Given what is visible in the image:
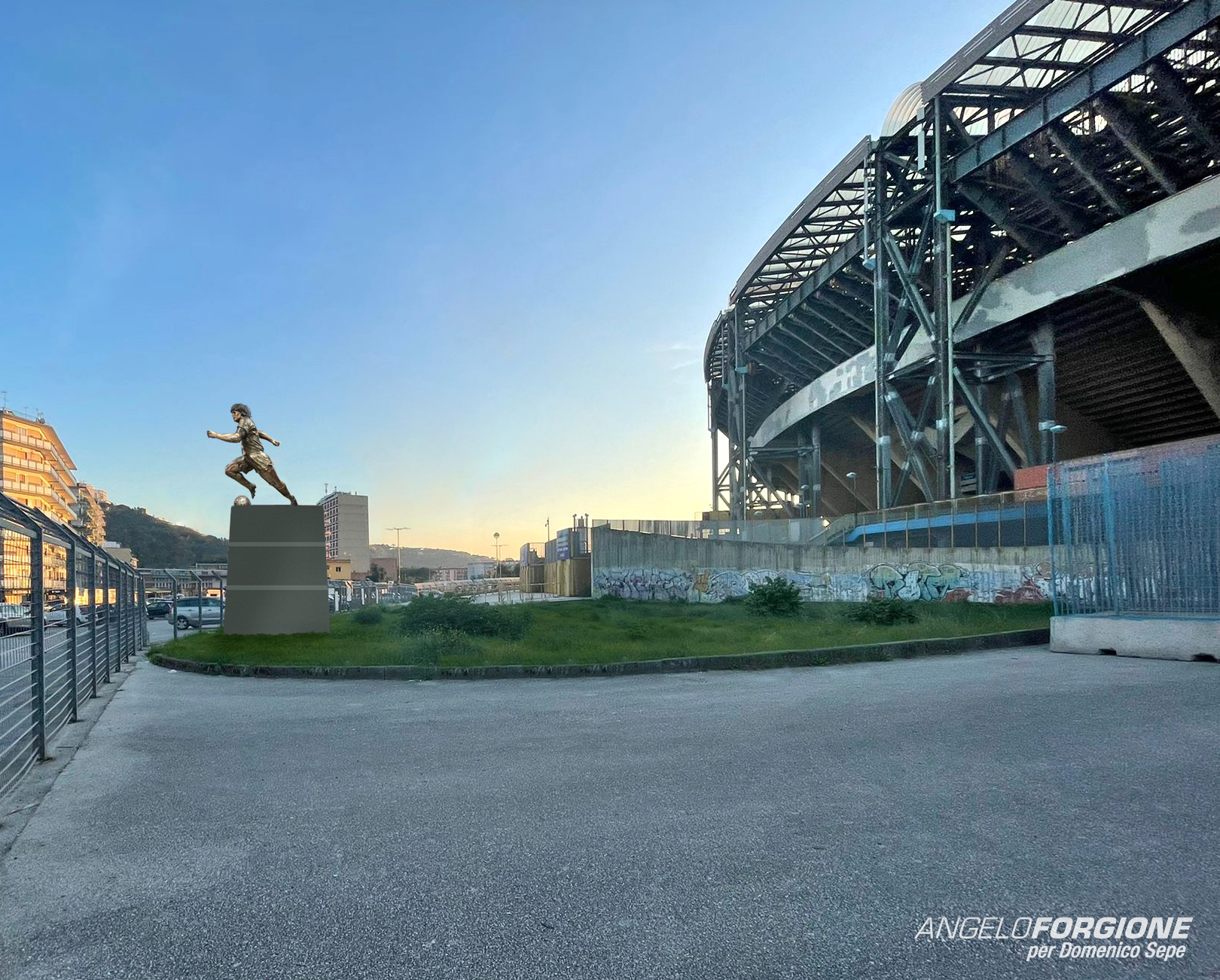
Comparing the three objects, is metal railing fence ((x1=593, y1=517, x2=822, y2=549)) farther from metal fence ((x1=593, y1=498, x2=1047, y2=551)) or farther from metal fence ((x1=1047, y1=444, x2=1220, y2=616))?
metal fence ((x1=1047, y1=444, x2=1220, y2=616))

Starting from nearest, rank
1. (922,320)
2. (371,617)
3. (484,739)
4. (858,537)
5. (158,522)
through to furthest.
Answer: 1. (484,739)
2. (371,617)
3. (858,537)
4. (922,320)
5. (158,522)

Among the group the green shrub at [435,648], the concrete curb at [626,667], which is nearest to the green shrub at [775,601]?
the concrete curb at [626,667]

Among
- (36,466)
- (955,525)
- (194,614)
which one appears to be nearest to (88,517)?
(36,466)

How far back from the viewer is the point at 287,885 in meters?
3.44

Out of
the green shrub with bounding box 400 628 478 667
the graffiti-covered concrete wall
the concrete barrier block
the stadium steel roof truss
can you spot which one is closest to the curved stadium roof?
the stadium steel roof truss

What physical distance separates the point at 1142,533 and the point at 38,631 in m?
13.9

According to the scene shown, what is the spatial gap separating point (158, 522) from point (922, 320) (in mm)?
146708

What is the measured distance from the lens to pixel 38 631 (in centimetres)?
588

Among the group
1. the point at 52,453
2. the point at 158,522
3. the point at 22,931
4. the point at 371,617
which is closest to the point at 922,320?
the point at 371,617

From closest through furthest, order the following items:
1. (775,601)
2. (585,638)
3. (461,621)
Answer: (585,638) → (461,621) → (775,601)

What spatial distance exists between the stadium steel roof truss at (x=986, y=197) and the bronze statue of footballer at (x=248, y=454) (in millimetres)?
25649

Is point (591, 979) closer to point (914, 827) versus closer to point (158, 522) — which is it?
point (914, 827)

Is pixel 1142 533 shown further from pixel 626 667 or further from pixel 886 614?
pixel 626 667

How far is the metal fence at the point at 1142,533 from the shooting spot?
11.3 metres
